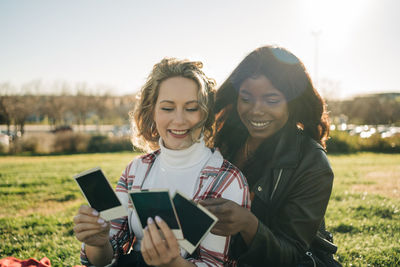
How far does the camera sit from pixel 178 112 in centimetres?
233

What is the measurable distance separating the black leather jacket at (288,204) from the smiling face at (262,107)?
27 centimetres

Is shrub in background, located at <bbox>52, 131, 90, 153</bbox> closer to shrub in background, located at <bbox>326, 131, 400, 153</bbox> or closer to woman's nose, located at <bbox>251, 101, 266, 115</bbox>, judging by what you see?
shrub in background, located at <bbox>326, 131, 400, 153</bbox>

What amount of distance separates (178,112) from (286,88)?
102cm

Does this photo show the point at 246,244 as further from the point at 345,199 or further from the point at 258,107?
the point at 345,199

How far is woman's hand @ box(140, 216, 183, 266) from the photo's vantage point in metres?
1.70

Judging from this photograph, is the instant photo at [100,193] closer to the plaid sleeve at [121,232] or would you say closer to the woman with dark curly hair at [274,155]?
the plaid sleeve at [121,232]

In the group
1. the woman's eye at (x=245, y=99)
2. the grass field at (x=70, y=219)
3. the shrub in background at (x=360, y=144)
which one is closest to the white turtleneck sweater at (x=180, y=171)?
the woman's eye at (x=245, y=99)

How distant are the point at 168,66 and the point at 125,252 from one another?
1436 mm

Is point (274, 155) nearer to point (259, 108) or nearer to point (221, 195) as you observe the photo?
point (259, 108)

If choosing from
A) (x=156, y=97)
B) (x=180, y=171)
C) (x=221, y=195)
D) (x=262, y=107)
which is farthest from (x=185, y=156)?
(x=262, y=107)

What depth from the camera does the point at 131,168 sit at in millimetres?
2570

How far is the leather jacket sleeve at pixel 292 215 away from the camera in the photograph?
2268 mm

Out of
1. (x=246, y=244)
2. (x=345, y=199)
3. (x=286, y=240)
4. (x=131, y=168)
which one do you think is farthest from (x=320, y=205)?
(x=345, y=199)

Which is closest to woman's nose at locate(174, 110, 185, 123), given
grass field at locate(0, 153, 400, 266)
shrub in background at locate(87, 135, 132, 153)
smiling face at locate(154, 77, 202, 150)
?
smiling face at locate(154, 77, 202, 150)
